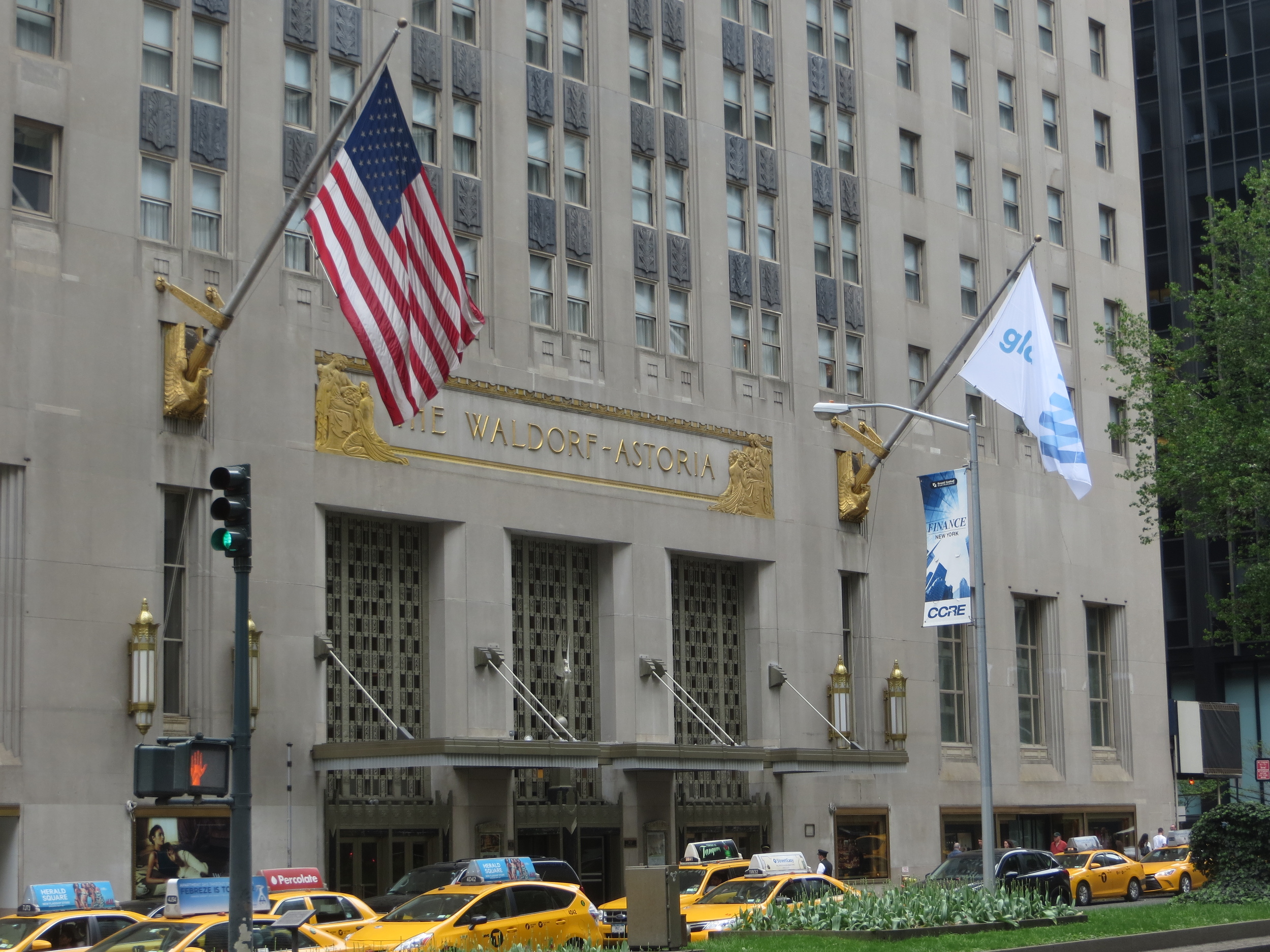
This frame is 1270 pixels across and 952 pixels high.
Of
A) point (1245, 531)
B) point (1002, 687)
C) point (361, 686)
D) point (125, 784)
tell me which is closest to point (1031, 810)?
point (1002, 687)

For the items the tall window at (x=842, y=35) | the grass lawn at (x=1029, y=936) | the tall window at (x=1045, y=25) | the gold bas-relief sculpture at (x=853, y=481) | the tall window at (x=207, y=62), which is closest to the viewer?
the grass lawn at (x=1029, y=936)

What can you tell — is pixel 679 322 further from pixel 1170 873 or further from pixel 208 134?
pixel 1170 873

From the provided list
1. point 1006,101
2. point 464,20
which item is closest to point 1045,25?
point 1006,101

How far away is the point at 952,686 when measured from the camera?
50.9m

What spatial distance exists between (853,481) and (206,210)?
20084 millimetres

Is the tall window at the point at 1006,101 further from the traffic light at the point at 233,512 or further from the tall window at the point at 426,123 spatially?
the traffic light at the point at 233,512

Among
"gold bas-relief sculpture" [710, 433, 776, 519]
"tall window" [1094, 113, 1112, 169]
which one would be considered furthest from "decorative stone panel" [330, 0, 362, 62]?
"tall window" [1094, 113, 1112, 169]

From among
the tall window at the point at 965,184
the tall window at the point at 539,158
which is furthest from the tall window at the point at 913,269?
the tall window at the point at 539,158

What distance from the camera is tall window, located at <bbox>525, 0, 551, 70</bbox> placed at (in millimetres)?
42375

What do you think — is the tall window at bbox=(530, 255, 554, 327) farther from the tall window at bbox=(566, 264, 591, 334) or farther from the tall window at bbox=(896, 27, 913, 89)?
the tall window at bbox=(896, 27, 913, 89)

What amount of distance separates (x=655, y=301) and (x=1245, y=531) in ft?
57.6

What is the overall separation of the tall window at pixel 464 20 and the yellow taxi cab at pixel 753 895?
21082 mm

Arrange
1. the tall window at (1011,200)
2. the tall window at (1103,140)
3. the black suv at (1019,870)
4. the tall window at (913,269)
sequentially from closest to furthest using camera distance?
1. the black suv at (1019,870)
2. the tall window at (913,269)
3. the tall window at (1011,200)
4. the tall window at (1103,140)

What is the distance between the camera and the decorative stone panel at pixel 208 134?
3528 cm
